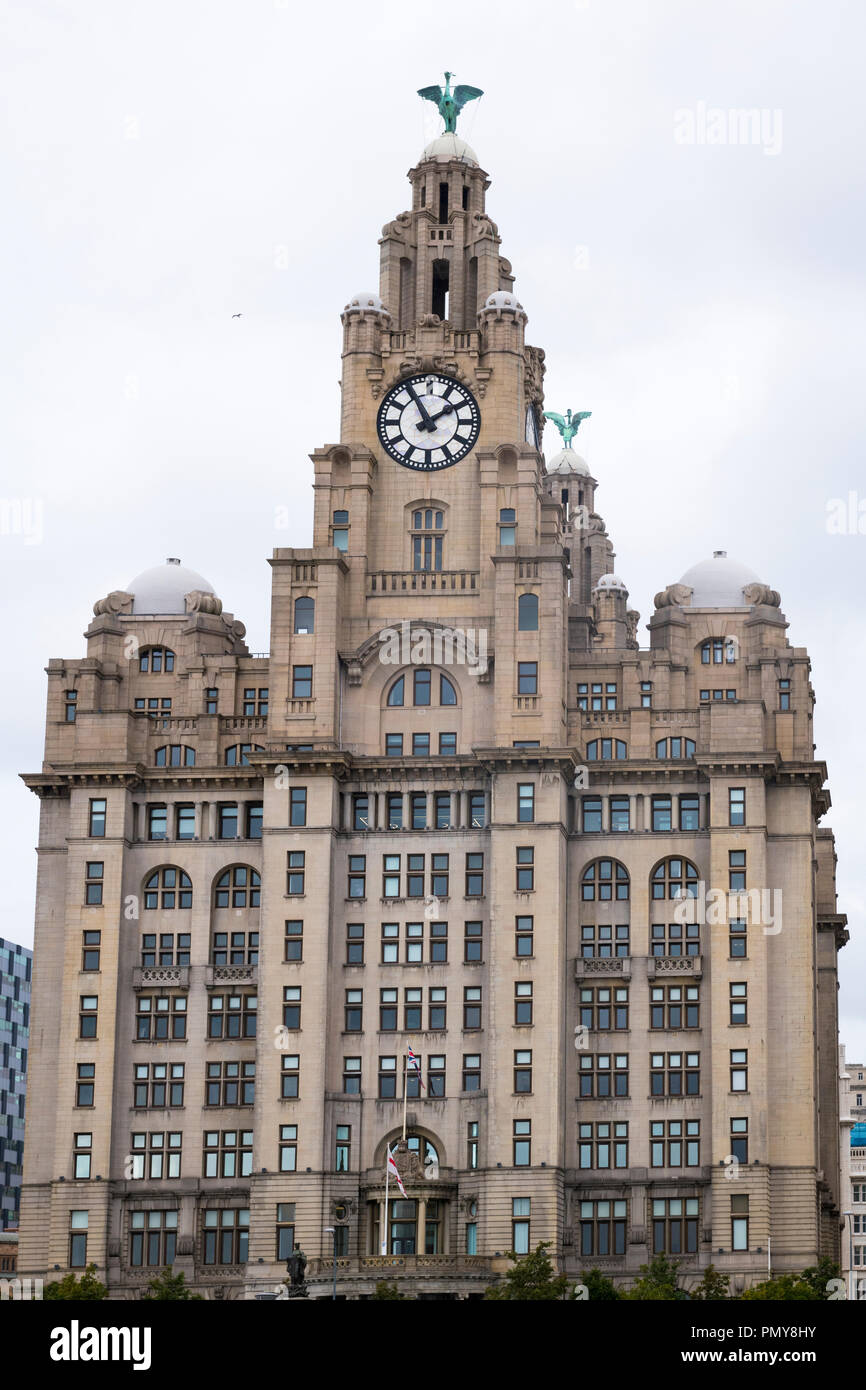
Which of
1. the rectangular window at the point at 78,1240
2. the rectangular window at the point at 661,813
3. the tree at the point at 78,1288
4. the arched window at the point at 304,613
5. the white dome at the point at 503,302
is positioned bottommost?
the tree at the point at 78,1288

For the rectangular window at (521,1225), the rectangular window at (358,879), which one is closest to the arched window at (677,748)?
the rectangular window at (358,879)

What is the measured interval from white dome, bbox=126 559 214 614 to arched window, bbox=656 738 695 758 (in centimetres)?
3088

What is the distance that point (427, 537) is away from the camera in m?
147

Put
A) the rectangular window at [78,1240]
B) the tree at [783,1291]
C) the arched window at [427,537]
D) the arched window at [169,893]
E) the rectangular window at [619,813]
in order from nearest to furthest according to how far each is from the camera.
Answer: the tree at [783,1291], the rectangular window at [78,1240], the rectangular window at [619,813], the arched window at [169,893], the arched window at [427,537]

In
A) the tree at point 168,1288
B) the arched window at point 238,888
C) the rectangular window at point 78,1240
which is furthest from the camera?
the arched window at point 238,888

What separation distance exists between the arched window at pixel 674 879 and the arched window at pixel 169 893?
89.1 feet

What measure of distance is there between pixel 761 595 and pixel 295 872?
3341 cm

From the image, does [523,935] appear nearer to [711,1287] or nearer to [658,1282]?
[658,1282]

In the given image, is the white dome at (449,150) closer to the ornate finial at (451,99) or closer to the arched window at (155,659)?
the ornate finial at (451,99)

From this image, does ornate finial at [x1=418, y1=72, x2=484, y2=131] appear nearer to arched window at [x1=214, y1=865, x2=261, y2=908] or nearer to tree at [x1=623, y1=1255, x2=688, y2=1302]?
arched window at [x1=214, y1=865, x2=261, y2=908]

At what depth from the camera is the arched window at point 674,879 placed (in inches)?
5443

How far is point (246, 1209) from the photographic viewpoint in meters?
136

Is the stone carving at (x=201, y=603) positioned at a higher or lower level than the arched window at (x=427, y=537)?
lower

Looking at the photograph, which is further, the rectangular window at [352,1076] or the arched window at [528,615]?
the arched window at [528,615]
